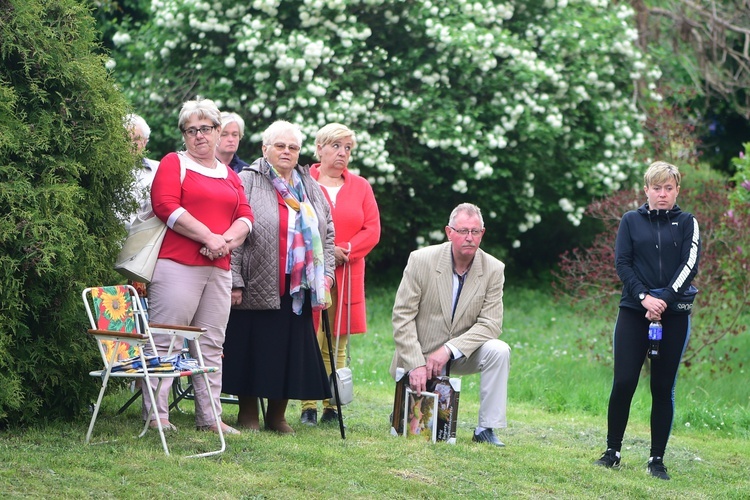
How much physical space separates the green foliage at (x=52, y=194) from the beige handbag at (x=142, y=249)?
18 centimetres

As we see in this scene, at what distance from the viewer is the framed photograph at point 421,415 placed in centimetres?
687

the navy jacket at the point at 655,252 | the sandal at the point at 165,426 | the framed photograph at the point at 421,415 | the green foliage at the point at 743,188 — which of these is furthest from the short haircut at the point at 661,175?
the green foliage at the point at 743,188

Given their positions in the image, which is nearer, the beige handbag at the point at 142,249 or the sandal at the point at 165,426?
the beige handbag at the point at 142,249

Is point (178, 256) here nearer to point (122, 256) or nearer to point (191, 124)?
point (122, 256)

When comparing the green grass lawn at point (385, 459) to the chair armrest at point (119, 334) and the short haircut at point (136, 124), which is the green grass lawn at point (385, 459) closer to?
the chair armrest at point (119, 334)

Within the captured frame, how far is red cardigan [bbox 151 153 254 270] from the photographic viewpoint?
627 cm

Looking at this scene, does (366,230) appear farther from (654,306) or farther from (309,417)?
(654,306)

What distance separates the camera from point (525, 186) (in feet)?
47.7

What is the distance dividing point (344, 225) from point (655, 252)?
7.48 feet

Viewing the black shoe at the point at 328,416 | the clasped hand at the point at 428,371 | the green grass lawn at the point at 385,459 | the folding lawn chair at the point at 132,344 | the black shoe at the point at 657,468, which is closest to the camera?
the green grass lawn at the point at 385,459

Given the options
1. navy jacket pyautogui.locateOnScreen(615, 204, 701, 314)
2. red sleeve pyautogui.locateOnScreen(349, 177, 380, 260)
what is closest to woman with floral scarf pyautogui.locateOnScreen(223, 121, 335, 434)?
red sleeve pyautogui.locateOnScreen(349, 177, 380, 260)

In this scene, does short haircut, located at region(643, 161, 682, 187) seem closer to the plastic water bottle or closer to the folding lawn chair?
the plastic water bottle

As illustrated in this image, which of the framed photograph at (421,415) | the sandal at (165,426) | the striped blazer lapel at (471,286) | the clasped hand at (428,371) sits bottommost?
the sandal at (165,426)

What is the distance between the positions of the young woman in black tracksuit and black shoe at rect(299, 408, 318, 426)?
2.03 meters
